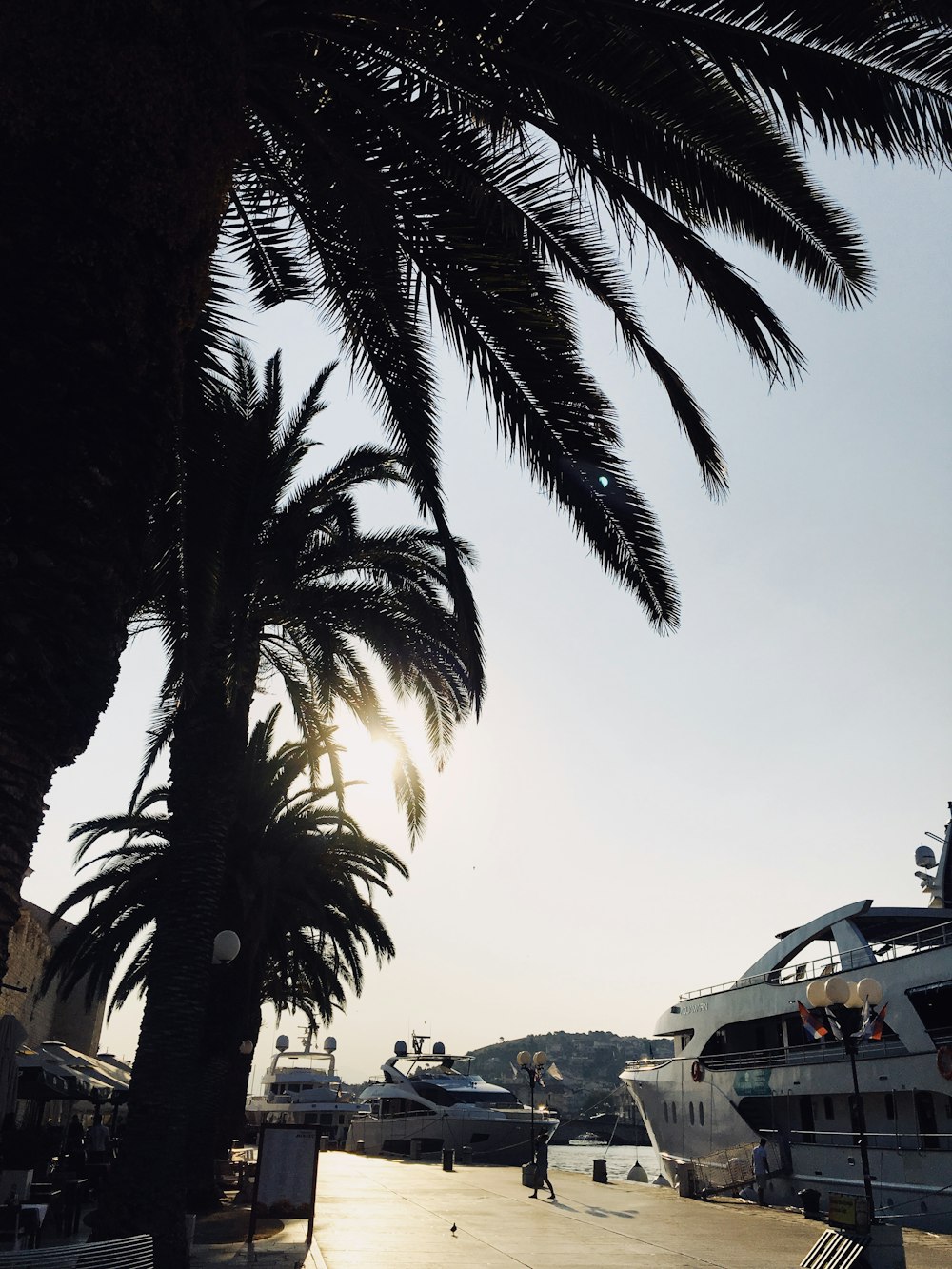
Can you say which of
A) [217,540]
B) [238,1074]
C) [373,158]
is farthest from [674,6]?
[238,1074]

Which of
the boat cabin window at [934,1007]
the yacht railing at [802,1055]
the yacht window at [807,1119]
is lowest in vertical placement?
the yacht window at [807,1119]

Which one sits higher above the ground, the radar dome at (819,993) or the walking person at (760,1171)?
the radar dome at (819,993)

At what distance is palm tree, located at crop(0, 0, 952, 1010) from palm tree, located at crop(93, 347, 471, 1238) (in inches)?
61.0

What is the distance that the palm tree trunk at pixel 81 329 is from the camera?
3.86 m

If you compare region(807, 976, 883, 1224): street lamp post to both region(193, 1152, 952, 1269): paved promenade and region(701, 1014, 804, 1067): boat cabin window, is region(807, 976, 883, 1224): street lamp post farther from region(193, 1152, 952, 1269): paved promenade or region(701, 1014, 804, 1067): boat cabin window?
region(701, 1014, 804, 1067): boat cabin window

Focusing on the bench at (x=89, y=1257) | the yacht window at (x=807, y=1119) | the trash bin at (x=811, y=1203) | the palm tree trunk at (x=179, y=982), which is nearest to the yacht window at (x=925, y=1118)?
the trash bin at (x=811, y=1203)

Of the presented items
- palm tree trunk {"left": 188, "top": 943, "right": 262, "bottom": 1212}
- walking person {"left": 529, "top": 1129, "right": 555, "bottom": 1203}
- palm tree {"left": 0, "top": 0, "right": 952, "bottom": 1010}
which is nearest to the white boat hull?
walking person {"left": 529, "top": 1129, "right": 555, "bottom": 1203}

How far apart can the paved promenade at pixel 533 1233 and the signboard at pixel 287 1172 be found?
0.40 m

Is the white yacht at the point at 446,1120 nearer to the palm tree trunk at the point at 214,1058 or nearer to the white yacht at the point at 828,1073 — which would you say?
the white yacht at the point at 828,1073

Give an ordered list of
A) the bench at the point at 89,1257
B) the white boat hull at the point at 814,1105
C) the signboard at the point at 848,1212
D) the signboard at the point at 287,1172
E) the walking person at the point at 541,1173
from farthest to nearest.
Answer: the walking person at the point at 541,1173, the white boat hull at the point at 814,1105, the signboard at the point at 287,1172, the signboard at the point at 848,1212, the bench at the point at 89,1257

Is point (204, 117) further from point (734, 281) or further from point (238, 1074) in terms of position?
point (238, 1074)

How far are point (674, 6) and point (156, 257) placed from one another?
11.5ft

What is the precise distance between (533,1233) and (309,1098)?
3929cm

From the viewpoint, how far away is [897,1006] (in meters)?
18.8
